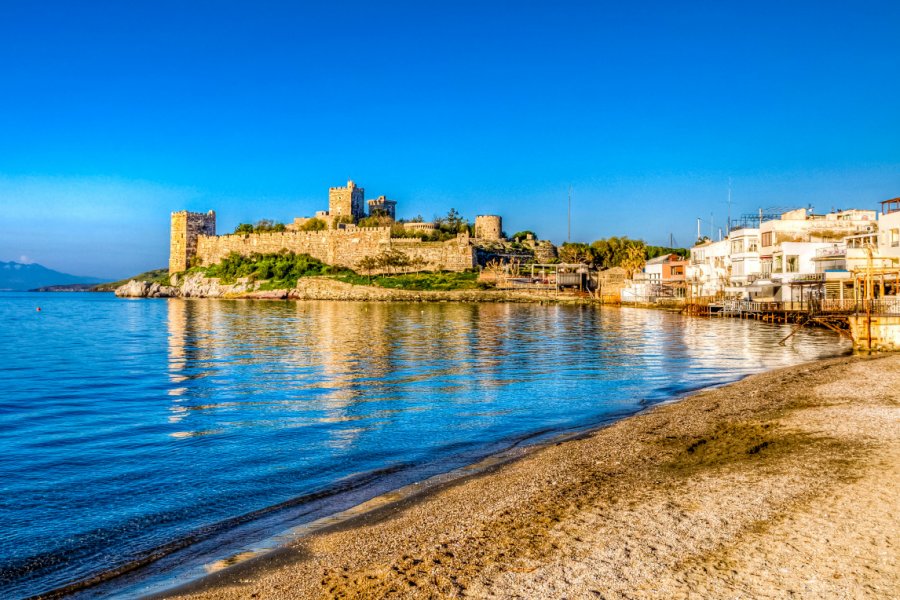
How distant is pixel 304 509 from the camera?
287 inches

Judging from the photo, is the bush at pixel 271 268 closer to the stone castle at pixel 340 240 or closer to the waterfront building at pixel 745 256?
the stone castle at pixel 340 240

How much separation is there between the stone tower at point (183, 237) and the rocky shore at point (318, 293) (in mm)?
5384

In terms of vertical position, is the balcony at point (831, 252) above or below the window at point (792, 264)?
above

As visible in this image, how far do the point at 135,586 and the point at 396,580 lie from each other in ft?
7.36

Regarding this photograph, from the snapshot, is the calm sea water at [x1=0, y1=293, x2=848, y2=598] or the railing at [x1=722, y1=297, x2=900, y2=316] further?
the railing at [x1=722, y1=297, x2=900, y2=316]

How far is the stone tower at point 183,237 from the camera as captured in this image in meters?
113

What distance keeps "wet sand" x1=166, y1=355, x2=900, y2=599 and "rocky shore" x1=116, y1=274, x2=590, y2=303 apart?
62731 mm

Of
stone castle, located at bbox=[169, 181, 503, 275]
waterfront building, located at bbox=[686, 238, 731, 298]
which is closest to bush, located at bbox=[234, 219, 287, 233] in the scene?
stone castle, located at bbox=[169, 181, 503, 275]

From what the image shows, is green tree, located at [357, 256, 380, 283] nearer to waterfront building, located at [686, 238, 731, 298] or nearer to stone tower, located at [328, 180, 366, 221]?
stone tower, located at [328, 180, 366, 221]

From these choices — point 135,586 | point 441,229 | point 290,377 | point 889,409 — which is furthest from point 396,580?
point 441,229

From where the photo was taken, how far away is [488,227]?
104875 mm

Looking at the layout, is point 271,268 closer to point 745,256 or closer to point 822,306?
point 745,256

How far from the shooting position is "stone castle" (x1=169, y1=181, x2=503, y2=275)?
94.8 m

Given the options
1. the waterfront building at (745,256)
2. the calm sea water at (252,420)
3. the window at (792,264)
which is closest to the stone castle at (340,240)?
the waterfront building at (745,256)
